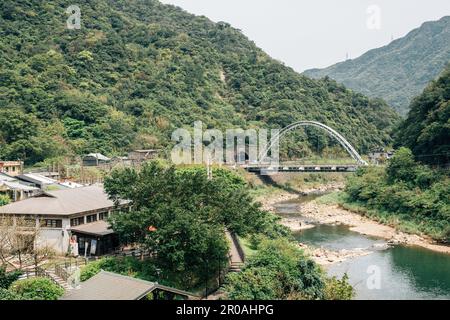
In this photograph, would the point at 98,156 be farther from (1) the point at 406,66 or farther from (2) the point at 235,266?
(1) the point at 406,66

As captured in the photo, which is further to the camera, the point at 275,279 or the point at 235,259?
the point at 235,259

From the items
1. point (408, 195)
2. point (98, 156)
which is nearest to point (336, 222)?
point (408, 195)

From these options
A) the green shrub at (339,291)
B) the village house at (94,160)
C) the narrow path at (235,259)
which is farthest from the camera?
the village house at (94,160)

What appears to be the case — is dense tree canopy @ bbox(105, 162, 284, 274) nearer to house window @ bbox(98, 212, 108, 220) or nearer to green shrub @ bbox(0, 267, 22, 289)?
house window @ bbox(98, 212, 108, 220)

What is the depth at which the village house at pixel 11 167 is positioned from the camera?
37.7 m

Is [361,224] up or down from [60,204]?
down

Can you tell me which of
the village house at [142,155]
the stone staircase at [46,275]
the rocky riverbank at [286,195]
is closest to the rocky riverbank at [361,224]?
the rocky riverbank at [286,195]

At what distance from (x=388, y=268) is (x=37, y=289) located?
1822 cm

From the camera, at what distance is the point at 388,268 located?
26344 millimetres

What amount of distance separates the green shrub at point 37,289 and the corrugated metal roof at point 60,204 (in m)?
5.23

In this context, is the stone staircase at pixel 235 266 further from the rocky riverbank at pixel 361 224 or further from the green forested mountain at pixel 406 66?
the green forested mountain at pixel 406 66

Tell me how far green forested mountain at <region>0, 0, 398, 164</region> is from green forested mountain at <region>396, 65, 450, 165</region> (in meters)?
27.4

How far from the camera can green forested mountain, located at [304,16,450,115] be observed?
148m
